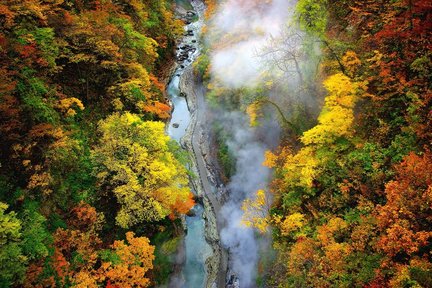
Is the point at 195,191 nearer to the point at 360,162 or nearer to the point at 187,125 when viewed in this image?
the point at 187,125

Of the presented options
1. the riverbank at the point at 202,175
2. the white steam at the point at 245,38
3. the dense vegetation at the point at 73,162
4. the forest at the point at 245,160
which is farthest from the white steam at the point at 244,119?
the dense vegetation at the point at 73,162

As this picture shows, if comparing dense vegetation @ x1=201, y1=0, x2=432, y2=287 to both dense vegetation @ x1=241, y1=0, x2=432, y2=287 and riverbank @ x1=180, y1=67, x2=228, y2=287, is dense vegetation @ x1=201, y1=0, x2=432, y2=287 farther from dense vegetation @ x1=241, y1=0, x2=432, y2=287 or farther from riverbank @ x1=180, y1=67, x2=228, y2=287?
riverbank @ x1=180, y1=67, x2=228, y2=287

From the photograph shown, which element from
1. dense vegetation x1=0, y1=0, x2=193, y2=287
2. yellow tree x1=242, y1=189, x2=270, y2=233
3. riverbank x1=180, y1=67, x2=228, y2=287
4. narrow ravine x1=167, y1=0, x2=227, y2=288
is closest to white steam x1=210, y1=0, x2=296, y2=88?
riverbank x1=180, y1=67, x2=228, y2=287

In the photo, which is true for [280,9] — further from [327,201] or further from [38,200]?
[38,200]

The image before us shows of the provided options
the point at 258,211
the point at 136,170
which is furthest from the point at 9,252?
the point at 258,211

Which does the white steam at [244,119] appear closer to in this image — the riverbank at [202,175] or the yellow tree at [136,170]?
the riverbank at [202,175]
